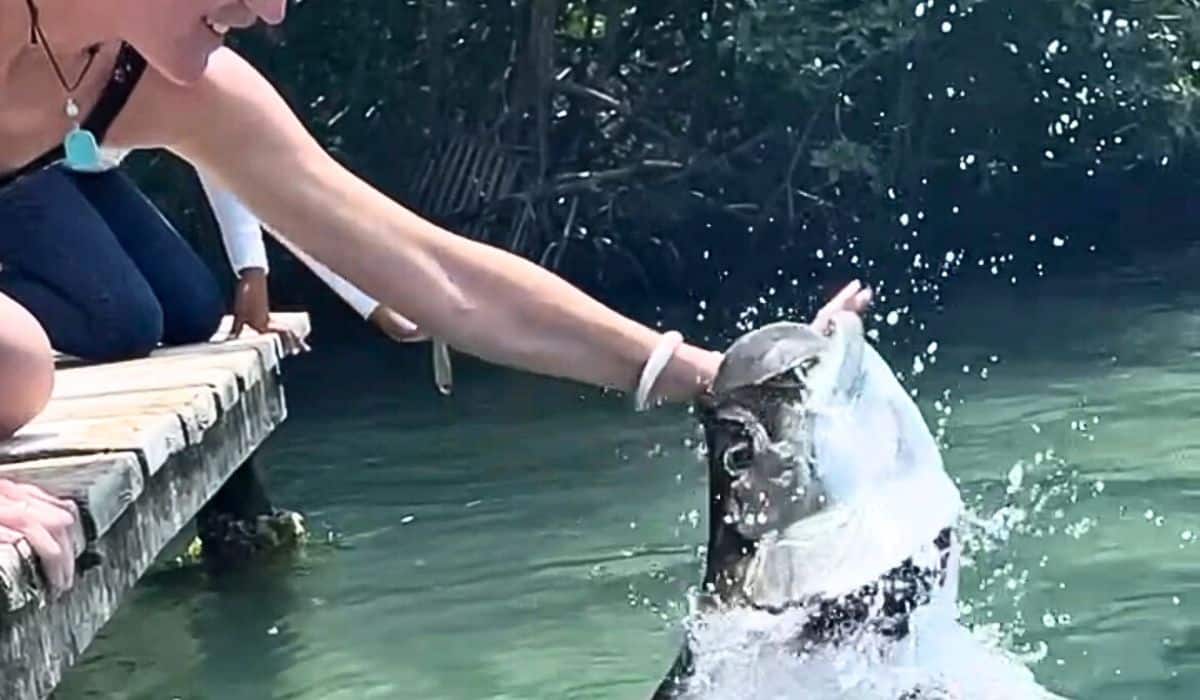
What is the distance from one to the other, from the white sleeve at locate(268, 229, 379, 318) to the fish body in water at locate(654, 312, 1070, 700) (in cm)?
55

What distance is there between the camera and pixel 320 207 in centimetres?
293

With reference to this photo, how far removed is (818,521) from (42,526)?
90 centimetres

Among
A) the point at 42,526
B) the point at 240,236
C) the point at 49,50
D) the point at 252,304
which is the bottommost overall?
the point at 252,304

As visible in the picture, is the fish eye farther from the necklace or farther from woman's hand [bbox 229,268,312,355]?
woman's hand [bbox 229,268,312,355]

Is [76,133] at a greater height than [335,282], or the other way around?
[76,133]

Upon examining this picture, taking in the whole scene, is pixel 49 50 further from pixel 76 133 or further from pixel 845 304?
pixel 845 304

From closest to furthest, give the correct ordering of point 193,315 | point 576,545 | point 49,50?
point 49,50
point 193,315
point 576,545

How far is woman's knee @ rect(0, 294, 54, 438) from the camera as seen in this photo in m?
3.23

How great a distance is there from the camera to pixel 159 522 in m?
4.03

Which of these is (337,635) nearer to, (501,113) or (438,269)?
(438,269)

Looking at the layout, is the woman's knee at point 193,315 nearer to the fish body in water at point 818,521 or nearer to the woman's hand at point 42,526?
the woman's hand at point 42,526

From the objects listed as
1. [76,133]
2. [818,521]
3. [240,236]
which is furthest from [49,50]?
[240,236]

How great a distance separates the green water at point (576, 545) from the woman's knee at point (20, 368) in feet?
A: 6.03

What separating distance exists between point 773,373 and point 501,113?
11.2 m
